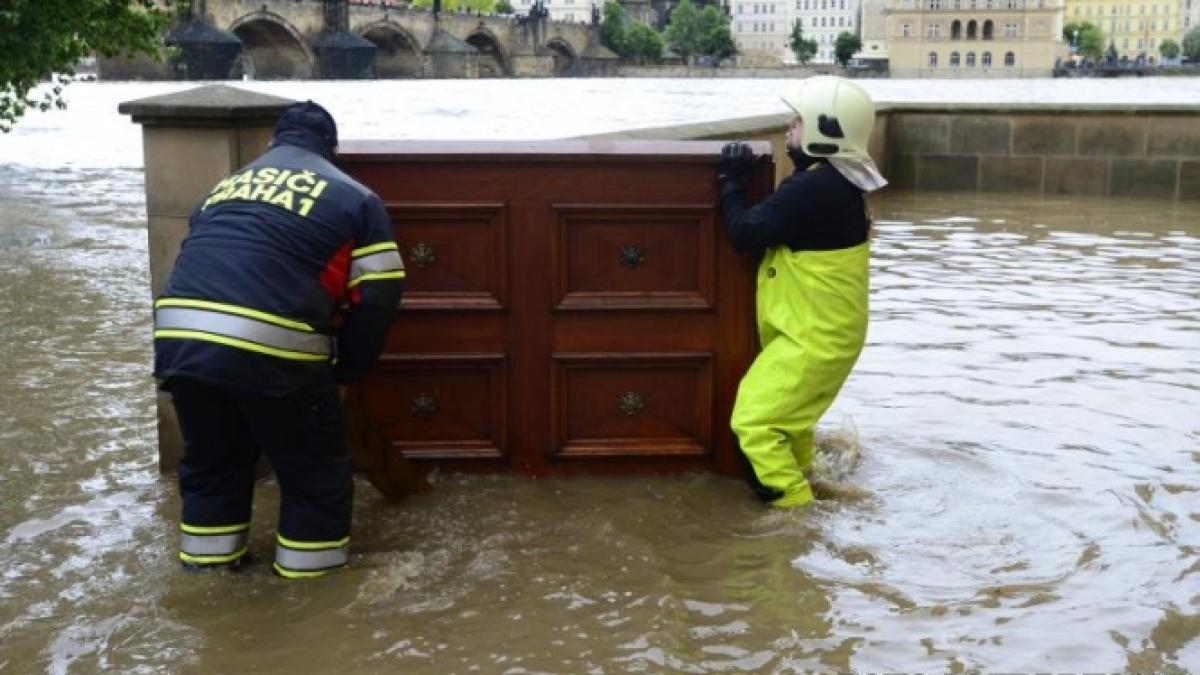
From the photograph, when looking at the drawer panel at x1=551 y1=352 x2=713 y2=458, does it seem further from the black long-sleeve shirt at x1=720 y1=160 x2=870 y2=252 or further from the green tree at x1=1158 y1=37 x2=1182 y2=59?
the green tree at x1=1158 y1=37 x2=1182 y2=59

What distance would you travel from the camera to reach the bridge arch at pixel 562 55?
12638cm

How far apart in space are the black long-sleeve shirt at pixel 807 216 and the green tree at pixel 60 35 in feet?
25.4

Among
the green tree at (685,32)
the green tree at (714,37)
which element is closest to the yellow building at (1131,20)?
the green tree at (714,37)

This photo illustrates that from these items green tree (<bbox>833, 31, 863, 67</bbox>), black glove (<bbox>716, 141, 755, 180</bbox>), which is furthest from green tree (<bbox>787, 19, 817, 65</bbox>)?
black glove (<bbox>716, 141, 755, 180</bbox>)

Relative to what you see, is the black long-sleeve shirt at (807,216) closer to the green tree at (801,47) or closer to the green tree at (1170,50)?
the green tree at (801,47)

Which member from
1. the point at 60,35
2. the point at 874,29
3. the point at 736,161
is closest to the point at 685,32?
the point at 874,29

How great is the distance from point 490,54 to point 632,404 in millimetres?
117615

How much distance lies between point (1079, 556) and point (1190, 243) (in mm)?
8259

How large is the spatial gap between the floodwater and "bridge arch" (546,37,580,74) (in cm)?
11801

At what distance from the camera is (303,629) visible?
4227 millimetres

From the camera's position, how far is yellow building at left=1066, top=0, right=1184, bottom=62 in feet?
574

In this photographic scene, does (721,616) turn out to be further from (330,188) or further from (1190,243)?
(1190,243)

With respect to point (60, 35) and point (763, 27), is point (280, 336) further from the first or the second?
point (763, 27)

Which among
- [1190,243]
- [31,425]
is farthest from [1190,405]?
[1190,243]
